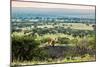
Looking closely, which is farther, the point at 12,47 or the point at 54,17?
the point at 54,17

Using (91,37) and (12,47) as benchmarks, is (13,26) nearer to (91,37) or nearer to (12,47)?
(12,47)

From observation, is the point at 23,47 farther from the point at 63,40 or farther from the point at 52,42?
the point at 63,40

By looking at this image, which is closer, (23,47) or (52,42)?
(23,47)

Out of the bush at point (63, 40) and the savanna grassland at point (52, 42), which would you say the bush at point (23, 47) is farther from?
the bush at point (63, 40)

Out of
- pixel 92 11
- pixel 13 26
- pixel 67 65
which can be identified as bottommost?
pixel 67 65

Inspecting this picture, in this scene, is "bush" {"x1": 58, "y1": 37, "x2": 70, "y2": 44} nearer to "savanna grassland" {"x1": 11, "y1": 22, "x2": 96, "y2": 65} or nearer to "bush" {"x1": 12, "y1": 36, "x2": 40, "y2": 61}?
"savanna grassland" {"x1": 11, "y1": 22, "x2": 96, "y2": 65}

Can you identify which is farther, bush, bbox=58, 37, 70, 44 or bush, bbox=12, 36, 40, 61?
bush, bbox=58, 37, 70, 44

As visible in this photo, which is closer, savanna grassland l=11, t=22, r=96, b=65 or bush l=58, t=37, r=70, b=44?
savanna grassland l=11, t=22, r=96, b=65

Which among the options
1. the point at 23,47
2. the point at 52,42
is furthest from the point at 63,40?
the point at 23,47

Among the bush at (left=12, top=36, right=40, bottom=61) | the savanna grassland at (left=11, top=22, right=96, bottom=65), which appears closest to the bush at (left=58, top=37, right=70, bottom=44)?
the savanna grassland at (left=11, top=22, right=96, bottom=65)

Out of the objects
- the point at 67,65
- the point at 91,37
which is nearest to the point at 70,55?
the point at 67,65

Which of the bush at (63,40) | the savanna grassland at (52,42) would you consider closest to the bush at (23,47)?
the savanna grassland at (52,42)
